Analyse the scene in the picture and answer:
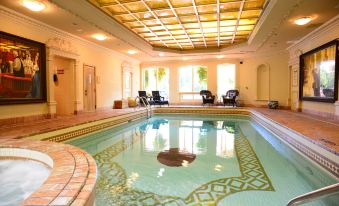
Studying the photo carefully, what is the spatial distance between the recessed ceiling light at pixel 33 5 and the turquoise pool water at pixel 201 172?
3151mm

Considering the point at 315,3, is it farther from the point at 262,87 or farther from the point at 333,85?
the point at 262,87

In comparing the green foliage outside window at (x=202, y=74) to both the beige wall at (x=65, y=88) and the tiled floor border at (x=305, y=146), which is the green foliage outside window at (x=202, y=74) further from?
the beige wall at (x=65, y=88)

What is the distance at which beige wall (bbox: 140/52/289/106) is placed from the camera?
415 inches

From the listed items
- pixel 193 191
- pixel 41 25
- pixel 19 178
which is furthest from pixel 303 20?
pixel 41 25

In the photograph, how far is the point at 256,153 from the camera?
4.07 meters

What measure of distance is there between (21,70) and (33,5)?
68.6 inches

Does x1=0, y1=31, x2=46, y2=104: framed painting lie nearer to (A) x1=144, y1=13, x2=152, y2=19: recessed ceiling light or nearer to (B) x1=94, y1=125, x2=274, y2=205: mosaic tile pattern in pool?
(A) x1=144, y1=13, x2=152, y2=19: recessed ceiling light

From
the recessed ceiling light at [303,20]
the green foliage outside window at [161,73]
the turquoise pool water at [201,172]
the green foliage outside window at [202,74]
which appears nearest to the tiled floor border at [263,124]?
the turquoise pool water at [201,172]

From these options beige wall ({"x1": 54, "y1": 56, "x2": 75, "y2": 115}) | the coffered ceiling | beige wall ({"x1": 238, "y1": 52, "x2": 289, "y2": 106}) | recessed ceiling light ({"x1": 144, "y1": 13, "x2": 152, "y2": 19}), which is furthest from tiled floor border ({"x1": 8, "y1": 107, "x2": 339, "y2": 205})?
recessed ceiling light ({"x1": 144, "y1": 13, "x2": 152, "y2": 19})

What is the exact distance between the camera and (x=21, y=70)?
17.9 ft

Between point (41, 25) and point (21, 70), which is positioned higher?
point (41, 25)

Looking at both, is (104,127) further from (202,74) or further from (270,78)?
(270,78)

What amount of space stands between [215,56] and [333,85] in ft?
21.9

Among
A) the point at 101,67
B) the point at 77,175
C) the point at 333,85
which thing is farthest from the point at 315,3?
the point at 101,67
